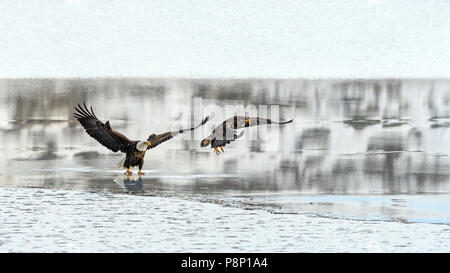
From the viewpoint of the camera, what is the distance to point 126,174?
945 centimetres

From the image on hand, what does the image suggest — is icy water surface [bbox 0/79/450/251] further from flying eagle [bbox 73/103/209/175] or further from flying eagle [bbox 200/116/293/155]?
flying eagle [bbox 200/116/293/155]

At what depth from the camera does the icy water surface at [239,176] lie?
274 inches

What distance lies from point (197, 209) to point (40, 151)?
3717mm

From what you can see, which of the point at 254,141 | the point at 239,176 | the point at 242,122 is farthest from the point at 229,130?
the point at 254,141

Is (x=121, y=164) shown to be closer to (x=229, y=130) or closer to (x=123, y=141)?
(x=123, y=141)

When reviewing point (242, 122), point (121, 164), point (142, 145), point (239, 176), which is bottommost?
point (239, 176)

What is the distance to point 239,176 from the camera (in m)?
9.28

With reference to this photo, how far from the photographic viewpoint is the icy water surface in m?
6.97

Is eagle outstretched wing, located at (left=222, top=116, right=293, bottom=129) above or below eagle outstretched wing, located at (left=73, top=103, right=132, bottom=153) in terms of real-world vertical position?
above

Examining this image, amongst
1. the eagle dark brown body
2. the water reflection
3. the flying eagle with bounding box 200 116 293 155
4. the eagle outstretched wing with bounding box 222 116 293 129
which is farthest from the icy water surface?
the eagle outstretched wing with bounding box 222 116 293 129

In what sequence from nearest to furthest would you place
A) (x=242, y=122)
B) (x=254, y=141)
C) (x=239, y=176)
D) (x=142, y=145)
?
(x=142, y=145)
(x=239, y=176)
(x=242, y=122)
(x=254, y=141)

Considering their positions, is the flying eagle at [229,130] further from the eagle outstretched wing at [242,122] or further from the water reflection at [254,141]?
the water reflection at [254,141]

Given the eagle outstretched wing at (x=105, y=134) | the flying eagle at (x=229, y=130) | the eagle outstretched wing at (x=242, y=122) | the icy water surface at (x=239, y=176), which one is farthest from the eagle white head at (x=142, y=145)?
the eagle outstretched wing at (x=242, y=122)
